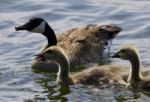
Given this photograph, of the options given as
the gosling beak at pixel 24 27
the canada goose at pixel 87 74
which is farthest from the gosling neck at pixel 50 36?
the canada goose at pixel 87 74

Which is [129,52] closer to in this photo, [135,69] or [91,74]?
[135,69]

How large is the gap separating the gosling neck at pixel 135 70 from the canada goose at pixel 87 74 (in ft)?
0.77

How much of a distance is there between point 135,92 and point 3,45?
4.58 meters

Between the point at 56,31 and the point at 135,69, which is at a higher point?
the point at 56,31

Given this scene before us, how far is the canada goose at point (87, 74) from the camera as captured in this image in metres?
12.5

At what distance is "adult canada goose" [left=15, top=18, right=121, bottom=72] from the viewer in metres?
14.6

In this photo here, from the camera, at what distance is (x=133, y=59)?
12.5m

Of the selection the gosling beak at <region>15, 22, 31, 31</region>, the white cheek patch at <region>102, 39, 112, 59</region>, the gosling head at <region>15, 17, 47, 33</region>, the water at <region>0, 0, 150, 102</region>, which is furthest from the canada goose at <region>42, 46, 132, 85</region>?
the white cheek patch at <region>102, 39, 112, 59</region>

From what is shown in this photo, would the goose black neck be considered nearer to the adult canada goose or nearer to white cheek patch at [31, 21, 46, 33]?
the adult canada goose

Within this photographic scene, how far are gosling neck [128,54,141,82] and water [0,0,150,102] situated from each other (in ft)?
0.98

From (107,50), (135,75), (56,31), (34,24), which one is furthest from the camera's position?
(56,31)

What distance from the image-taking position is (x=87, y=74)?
12664 mm

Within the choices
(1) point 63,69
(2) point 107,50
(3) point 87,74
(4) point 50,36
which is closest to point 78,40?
(4) point 50,36

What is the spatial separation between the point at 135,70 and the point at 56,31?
190 inches
